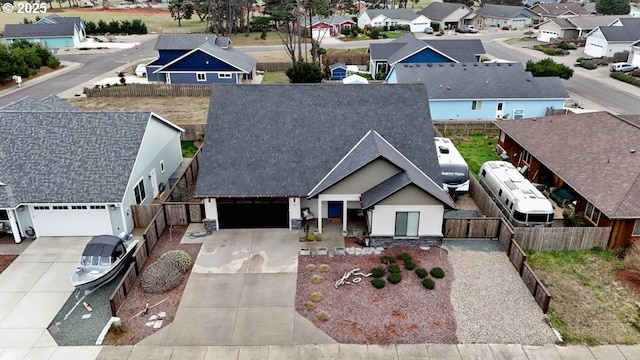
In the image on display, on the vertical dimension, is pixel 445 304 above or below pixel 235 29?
below

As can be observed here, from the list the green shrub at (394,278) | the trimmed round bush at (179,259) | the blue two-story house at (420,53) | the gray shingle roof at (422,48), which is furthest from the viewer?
the gray shingle roof at (422,48)

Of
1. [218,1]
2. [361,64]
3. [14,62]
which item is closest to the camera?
[14,62]

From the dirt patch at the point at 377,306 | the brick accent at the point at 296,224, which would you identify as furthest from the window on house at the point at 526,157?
the brick accent at the point at 296,224

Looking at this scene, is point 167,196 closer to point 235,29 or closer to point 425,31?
point 235,29

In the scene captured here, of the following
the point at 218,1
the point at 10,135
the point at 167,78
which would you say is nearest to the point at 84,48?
the point at 218,1

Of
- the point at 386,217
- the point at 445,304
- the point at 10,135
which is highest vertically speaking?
the point at 10,135

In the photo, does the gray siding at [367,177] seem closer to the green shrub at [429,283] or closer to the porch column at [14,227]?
the green shrub at [429,283]
